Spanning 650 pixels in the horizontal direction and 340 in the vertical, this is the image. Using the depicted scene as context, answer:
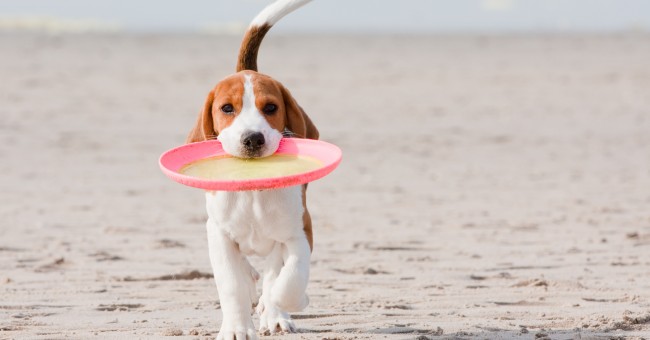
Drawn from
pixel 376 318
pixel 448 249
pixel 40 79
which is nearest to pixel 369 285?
pixel 376 318

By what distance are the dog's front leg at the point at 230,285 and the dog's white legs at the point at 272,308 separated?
0.21 meters

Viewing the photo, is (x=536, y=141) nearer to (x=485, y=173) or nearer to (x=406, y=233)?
(x=485, y=173)

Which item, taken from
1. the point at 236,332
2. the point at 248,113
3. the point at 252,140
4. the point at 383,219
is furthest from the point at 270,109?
the point at 383,219

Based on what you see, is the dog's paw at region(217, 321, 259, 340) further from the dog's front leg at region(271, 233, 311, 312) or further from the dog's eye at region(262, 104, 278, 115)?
the dog's eye at region(262, 104, 278, 115)

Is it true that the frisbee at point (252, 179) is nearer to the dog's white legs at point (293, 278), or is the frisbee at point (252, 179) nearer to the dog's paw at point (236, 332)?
the dog's white legs at point (293, 278)

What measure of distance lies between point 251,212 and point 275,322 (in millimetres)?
845

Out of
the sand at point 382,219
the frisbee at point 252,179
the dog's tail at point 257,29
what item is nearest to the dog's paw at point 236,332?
the sand at point 382,219

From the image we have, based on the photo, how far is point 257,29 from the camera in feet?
18.1

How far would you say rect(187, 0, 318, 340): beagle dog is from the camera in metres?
4.67

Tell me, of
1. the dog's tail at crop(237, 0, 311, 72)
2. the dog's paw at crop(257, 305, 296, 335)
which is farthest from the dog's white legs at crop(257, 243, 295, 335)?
the dog's tail at crop(237, 0, 311, 72)

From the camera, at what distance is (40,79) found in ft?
79.8

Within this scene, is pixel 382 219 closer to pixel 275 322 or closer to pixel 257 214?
pixel 275 322

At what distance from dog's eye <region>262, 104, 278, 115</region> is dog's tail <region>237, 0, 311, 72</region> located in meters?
0.85

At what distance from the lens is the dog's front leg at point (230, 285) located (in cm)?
489
